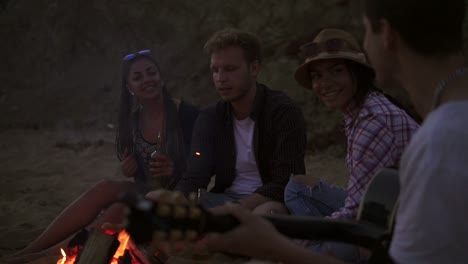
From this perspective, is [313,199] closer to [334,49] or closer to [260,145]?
[260,145]

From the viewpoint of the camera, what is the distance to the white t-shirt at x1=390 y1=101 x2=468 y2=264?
1354 mm

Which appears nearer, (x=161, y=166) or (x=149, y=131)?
(x=161, y=166)

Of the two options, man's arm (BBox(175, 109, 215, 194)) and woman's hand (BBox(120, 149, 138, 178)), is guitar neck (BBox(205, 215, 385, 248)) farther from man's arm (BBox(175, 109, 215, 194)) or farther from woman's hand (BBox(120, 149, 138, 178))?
woman's hand (BBox(120, 149, 138, 178))

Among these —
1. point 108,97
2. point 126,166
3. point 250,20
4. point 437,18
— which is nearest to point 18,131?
point 108,97

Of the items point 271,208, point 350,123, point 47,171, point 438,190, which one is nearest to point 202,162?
point 271,208

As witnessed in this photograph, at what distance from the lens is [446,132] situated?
1.37 meters

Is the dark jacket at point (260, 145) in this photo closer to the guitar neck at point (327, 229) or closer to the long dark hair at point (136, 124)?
the long dark hair at point (136, 124)

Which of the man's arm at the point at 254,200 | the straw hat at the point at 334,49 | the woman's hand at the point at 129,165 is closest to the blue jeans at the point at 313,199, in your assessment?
the man's arm at the point at 254,200

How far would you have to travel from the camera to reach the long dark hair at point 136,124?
13.9 feet

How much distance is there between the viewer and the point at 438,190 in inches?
53.6

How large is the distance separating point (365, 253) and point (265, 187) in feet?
3.85

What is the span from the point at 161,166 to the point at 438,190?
2.94 m

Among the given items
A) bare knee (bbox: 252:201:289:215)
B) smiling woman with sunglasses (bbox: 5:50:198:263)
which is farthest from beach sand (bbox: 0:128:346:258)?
bare knee (bbox: 252:201:289:215)

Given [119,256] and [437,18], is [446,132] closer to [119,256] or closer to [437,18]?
[437,18]
